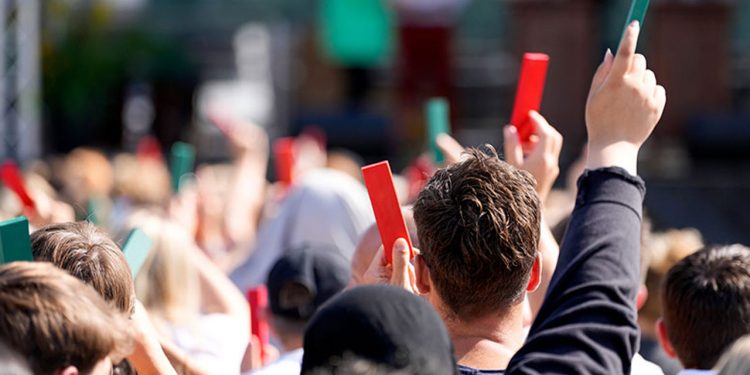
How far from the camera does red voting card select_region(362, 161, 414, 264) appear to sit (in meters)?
2.17

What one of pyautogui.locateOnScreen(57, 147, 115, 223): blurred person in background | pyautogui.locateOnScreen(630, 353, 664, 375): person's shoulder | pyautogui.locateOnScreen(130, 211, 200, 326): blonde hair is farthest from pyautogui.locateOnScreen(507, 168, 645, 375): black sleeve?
pyautogui.locateOnScreen(57, 147, 115, 223): blurred person in background

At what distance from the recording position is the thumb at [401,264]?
6.87ft

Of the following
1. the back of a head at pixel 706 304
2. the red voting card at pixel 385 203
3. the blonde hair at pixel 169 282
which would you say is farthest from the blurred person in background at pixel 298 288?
the red voting card at pixel 385 203

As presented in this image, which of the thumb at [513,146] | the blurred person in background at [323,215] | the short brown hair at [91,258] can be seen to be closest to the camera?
the short brown hair at [91,258]

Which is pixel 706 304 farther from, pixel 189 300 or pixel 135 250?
pixel 189 300

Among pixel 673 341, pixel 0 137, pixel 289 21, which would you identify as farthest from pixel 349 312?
pixel 289 21

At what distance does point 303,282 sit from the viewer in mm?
3455

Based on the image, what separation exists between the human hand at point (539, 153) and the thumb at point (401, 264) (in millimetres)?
546

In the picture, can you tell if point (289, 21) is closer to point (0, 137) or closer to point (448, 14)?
point (448, 14)

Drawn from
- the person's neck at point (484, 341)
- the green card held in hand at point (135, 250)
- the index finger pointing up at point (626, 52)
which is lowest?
the person's neck at point (484, 341)

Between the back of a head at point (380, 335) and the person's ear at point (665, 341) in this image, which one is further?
the person's ear at point (665, 341)

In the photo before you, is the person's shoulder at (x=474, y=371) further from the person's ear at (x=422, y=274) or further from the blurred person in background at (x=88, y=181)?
the blurred person in background at (x=88, y=181)

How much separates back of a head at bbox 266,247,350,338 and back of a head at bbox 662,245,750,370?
3.62ft

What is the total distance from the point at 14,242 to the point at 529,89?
3.80 ft
